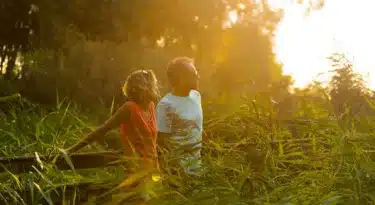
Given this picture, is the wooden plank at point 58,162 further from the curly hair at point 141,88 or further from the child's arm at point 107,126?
the curly hair at point 141,88

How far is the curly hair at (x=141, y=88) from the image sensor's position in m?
4.24

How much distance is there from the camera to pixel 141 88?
167 inches

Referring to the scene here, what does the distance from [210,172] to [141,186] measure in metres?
0.26

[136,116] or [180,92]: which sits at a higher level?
[180,92]

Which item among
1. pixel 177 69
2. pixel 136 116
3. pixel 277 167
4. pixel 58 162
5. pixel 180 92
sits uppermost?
pixel 177 69

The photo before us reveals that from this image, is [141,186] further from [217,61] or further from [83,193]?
[217,61]

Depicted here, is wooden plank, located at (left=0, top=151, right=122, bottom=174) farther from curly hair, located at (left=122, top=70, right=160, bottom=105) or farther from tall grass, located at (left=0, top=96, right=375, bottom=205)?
tall grass, located at (left=0, top=96, right=375, bottom=205)

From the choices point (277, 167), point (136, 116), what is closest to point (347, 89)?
point (277, 167)

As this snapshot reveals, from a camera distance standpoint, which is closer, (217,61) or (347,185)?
(347,185)

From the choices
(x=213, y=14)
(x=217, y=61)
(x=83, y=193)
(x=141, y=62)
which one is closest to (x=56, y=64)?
(x=141, y=62)

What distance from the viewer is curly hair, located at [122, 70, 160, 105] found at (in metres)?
4.24

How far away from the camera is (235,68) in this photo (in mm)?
25641

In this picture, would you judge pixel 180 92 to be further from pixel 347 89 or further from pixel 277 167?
pixel 277 167

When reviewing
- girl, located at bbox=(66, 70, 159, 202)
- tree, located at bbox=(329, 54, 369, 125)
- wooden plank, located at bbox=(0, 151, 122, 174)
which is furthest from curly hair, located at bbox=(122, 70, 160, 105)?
tree, located at bbox=(329, 54, 369, 125)
